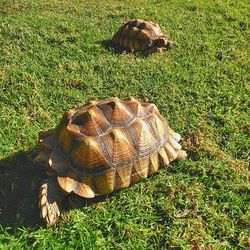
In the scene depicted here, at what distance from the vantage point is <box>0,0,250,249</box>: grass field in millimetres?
3162

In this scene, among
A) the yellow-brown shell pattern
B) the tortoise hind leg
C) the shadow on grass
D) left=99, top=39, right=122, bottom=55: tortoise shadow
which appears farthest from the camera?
left=99, top=39, right=122, bottom=55: tortoise shadow

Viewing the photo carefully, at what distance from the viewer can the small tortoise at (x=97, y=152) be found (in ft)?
10.3

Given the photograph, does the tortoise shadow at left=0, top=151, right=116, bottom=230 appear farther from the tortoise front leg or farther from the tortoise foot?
the tortoise front leg

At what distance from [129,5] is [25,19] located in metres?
2.25

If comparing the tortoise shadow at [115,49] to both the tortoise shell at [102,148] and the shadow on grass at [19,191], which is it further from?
the shadow on grass at [19,191]

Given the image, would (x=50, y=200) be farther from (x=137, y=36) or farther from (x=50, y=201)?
(x=137, y=36)

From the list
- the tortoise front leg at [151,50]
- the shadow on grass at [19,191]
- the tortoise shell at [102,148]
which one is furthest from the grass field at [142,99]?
the tortoise shell at [102,148]

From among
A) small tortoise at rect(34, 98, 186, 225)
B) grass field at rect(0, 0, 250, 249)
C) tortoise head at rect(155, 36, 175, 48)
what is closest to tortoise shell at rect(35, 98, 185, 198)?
small tortoise at rect(34, 98, 186, 225)

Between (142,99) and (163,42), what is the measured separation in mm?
1460

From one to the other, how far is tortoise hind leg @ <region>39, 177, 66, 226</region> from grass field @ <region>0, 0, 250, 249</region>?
90 millimetres

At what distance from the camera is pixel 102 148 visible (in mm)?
3209

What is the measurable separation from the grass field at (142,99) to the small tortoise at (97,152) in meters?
0.21

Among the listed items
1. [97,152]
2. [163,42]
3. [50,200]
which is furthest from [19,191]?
[163,42]

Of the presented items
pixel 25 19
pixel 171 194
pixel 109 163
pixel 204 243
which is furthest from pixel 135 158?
pixel 25 19
